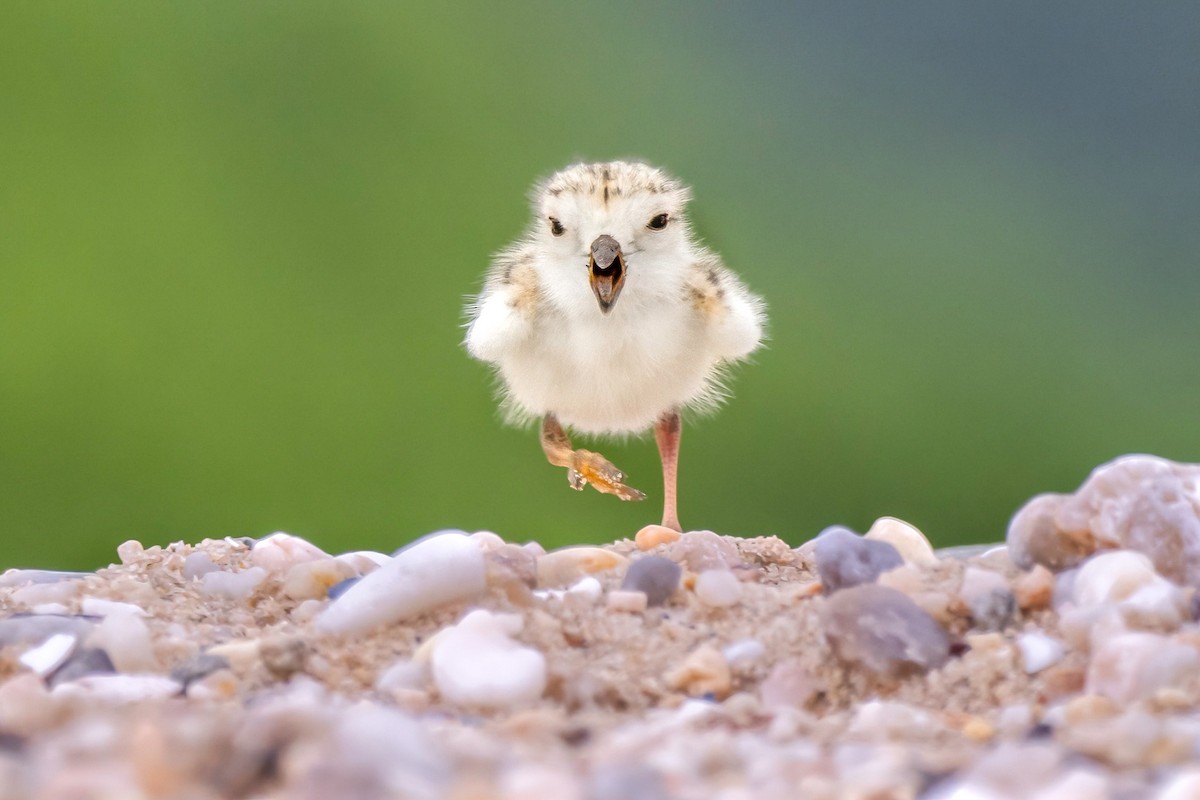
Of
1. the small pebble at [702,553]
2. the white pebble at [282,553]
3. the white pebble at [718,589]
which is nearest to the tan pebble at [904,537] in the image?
the small pebble at [702,553]

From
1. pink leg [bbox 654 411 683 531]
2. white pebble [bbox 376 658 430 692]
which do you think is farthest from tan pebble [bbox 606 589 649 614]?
pink leg [bbox 654 411 683 531]

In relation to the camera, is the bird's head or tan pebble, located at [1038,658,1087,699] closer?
tan pebble, located at [1038,658,1087,699]

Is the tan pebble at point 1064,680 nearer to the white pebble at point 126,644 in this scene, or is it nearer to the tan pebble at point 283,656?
the tan pebble at point 283,656

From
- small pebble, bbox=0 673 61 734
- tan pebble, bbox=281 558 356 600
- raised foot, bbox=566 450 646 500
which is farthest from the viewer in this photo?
Result: raised foot, bbox=566 450 646 500

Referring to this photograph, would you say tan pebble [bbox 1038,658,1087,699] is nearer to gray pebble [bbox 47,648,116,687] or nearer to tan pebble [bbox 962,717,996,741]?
tan pebble [bbox 962,717,996,741]

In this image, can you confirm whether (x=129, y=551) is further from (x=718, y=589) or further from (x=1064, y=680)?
(x=1064, y=680)

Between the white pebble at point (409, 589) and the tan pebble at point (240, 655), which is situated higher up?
the white pebble at point (409, 589)

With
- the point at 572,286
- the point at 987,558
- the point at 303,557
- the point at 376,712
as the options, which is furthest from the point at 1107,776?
the point at 572,286
